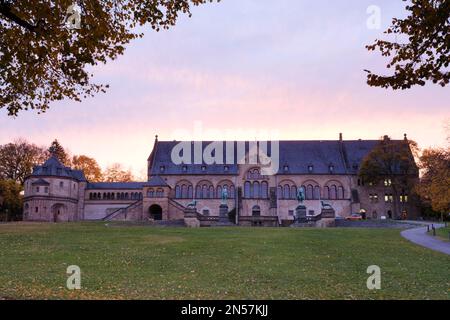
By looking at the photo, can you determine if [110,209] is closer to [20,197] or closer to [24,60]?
[20,197]

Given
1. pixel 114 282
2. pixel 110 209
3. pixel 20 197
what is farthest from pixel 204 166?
pixel 114 282

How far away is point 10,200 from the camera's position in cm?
6575

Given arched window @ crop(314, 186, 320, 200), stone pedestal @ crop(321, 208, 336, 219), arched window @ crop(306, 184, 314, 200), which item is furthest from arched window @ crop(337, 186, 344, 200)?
stone pedestal @ crop(321, 208, 336, 219)

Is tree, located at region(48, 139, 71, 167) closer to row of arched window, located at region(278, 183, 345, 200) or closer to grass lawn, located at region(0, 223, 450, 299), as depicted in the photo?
row of arched window, located at region(278, 183, 345, 200)

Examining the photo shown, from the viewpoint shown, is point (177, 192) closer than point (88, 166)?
Yes

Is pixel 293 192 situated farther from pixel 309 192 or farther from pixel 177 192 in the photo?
pixel 177 192

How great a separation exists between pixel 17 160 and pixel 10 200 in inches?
450

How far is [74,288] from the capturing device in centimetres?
1095

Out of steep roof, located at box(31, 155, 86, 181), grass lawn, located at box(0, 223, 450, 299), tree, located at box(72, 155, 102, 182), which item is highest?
tree, located at box(72, 155, 102, 182)

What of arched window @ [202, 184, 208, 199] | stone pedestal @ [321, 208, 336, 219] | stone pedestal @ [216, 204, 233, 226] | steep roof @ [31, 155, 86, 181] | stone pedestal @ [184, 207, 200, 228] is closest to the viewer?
stone pedestal @ [321, 208, 336, 219]

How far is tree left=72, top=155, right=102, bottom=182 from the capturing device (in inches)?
3543

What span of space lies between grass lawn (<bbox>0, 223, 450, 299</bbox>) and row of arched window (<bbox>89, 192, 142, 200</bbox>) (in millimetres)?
45767

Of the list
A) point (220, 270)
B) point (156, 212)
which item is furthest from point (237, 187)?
point (220, 270)
